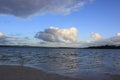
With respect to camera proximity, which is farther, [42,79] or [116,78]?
[116,78]

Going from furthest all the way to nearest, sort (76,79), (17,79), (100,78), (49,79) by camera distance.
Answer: (100,78) → (76,79) → (49,79) → (17,79)

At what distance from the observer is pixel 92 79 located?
18.6 m

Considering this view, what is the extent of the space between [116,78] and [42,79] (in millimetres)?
6440

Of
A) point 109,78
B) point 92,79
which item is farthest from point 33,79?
point 109,78

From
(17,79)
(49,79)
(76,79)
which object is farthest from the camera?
(76,79)

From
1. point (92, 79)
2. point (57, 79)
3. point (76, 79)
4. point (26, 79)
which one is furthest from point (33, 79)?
point (92, 79)

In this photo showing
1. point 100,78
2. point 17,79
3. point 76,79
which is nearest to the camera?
point 17,79

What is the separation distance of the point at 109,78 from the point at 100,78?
74 centimetres

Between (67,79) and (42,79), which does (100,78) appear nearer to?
(67,79)

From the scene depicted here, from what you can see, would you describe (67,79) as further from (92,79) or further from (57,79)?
(92,79)

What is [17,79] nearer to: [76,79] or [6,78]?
[6,78]

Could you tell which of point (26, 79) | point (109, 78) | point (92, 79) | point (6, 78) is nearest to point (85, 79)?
point (92, 79)

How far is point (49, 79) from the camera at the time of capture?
17.0 metres

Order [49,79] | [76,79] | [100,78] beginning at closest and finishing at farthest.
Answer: [49,79] < [76,79] < [100,78]
